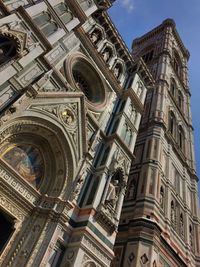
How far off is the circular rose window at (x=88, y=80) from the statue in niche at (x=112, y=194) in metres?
3.72

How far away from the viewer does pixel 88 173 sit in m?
11.1

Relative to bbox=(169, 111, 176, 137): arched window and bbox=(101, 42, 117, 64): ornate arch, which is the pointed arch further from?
bbox=(101, 42, 117, 64): ornate arch

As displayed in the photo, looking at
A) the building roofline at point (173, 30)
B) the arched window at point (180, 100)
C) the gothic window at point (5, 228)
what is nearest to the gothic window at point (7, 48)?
the gothic window at point (5, 228)

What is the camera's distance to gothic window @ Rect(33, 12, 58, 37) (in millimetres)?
11000

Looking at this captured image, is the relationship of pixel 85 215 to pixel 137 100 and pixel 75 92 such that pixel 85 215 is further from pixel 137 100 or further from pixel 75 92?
pixel 137 100

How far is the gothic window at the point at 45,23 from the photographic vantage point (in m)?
11.0

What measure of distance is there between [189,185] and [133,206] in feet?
23.3

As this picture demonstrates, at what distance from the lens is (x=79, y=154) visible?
10.7 metres

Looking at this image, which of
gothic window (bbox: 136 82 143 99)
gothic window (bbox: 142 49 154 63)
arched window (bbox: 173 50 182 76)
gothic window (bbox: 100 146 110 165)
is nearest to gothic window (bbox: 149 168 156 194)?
gothic window (bbox: 100 146 110 165)

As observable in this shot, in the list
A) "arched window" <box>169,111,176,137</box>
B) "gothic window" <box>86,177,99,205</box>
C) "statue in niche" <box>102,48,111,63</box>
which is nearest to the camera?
"gothic window" <box>86,177,99,205</box>

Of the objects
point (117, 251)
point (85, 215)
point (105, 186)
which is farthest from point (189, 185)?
point (85, 215)

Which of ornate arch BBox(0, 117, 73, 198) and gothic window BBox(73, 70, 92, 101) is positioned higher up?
gothic window BBox(73, 70, 92, 101)

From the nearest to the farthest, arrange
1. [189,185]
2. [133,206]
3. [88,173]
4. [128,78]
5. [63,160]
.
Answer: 1. [63,160]
2. [88,173]
3. [133,206]
4. [128,78]
5. [189,185]

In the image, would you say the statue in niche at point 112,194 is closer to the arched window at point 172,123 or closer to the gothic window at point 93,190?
the gothic window at point 93,190
